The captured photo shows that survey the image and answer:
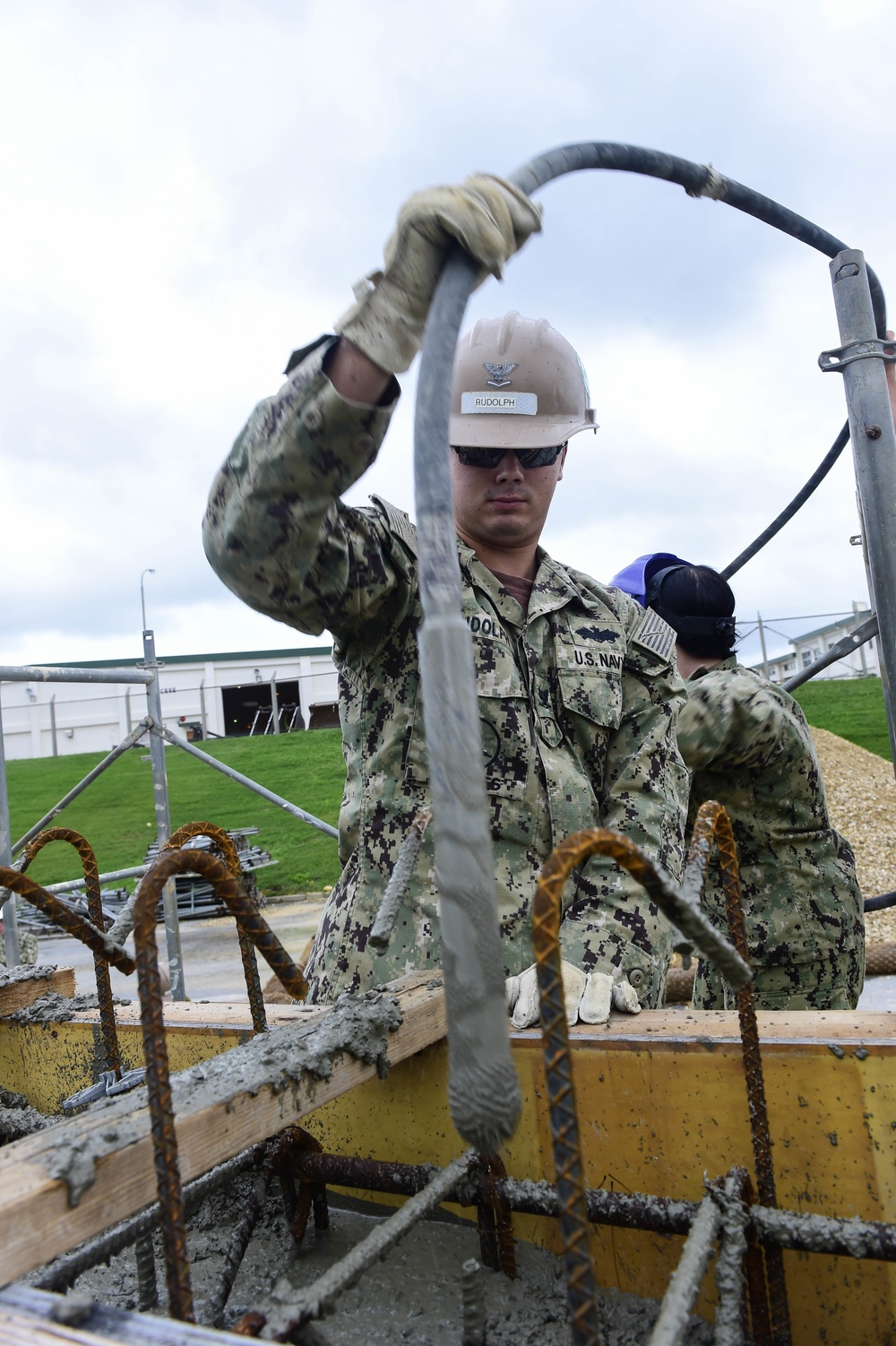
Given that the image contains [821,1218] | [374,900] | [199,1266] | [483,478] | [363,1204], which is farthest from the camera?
[483,478]

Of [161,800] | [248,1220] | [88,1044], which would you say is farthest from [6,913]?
[248,1220]

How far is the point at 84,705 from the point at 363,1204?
100 ft

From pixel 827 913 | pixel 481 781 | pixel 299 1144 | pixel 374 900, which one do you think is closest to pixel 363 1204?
pixel 299 1144

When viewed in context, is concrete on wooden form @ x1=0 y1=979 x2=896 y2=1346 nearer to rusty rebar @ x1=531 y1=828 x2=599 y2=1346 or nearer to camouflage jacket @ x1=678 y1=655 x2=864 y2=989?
rusty rebar @ x1=531 y1=828 x2=599 y2=1346

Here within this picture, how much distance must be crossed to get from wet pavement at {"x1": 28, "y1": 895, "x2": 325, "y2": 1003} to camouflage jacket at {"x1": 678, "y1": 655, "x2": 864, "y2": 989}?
3908 mm

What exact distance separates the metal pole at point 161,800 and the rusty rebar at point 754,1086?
405 centimetres

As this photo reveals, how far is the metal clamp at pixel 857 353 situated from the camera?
109 inches

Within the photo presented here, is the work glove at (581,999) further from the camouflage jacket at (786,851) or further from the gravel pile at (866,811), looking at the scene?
the gravel pile at (866,811)

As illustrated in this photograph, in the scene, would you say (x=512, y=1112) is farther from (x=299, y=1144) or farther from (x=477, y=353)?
(x=477, y=353)

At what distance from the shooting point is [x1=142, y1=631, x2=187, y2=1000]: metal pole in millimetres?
5102

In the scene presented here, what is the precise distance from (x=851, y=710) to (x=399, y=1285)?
17765 mm

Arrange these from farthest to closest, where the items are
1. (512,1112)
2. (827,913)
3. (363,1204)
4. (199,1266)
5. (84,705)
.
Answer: (84,705)
(827,913)
(363,1204)
(199,1266)
(512,1112)

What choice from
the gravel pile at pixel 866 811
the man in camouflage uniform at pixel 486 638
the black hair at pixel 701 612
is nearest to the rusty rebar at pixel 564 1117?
the man in camouflage uniform at pixel 486 638

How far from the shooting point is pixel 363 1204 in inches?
76.1
